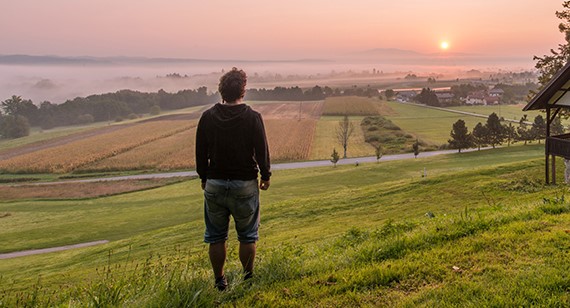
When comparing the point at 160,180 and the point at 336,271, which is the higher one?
the point at 336,271

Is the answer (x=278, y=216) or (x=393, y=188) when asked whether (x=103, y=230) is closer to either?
(x=278, y=216)

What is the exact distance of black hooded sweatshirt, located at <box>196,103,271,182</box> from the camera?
477 cm

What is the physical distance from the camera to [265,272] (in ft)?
16.8

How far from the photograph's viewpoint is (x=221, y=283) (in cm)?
477

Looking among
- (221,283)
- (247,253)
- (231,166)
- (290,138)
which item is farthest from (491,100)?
(221,283)

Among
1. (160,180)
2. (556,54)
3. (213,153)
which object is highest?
(556,54)

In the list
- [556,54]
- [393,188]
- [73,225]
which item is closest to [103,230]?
[73,225]

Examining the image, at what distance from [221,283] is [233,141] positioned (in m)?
1.79

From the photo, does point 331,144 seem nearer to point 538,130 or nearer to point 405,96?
point 538,130

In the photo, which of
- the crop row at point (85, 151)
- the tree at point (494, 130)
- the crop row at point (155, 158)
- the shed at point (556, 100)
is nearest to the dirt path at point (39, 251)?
the shed at point (556, 100)

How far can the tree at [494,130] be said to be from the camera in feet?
194

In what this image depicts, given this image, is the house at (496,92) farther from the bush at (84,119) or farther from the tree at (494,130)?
the bush at (84,119)

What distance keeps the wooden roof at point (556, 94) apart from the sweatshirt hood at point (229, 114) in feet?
58.0

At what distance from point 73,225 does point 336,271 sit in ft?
102
